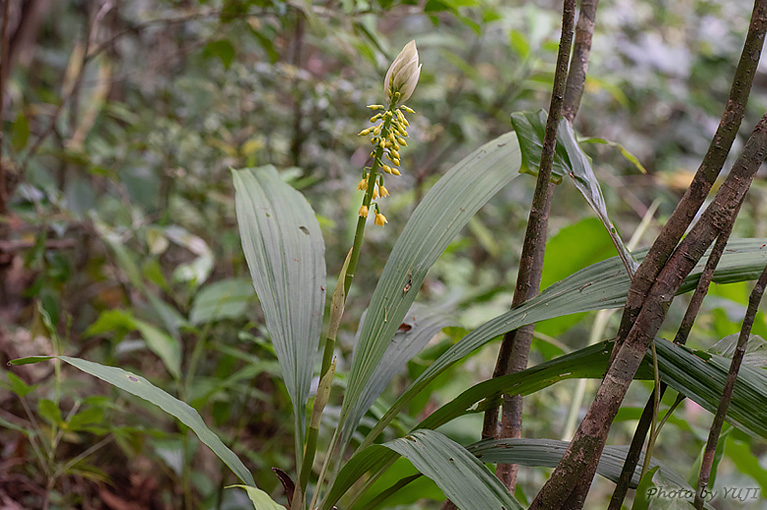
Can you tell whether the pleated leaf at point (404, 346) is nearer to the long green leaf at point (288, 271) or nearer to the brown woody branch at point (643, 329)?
Answer: the long green leaf at point (288, 271)

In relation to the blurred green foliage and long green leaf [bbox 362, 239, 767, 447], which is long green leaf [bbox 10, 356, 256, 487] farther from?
the blurred green foliage

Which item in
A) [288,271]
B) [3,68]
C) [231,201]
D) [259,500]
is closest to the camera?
[259,500]

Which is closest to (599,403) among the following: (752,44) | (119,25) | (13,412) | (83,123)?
(752,44)

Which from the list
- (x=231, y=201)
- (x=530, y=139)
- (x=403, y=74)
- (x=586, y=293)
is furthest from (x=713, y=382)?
(x=231, y=201)

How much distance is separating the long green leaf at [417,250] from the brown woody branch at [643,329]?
0.61 ft

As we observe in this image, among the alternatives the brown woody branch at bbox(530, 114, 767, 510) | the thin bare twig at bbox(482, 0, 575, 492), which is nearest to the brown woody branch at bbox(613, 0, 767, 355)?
the brown woody branch at bbox(530, 114, 767, 510)

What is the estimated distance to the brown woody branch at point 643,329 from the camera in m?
0.45

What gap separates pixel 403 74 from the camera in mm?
493

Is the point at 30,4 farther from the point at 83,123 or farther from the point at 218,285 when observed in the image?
the point at 218,285

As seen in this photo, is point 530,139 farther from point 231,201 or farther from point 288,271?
point 231,201

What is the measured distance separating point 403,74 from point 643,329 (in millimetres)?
295

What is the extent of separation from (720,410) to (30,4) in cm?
203

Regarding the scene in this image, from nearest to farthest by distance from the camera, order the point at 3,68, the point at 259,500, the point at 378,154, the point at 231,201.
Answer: the point at 259,500 < the point at 378,154 < the point at 3,68 < the point at 231,201

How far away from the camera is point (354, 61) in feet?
4.30
